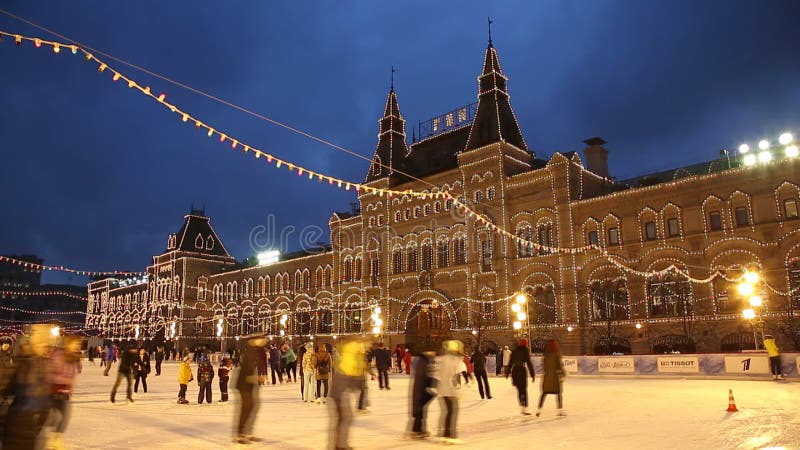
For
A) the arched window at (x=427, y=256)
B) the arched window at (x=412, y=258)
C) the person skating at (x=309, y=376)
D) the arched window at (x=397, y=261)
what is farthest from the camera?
the arched window at (x=397, y=261)

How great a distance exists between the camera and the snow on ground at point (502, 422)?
939 cm

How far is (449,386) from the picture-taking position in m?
9.45

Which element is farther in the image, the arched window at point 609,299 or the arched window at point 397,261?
the arched window at point 397,261

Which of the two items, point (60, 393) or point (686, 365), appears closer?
point (60, 393)

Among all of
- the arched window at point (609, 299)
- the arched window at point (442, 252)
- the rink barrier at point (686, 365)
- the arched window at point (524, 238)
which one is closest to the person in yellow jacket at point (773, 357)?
the rink barrier at point (686, 365)

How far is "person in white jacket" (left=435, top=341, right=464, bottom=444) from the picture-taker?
9336mm

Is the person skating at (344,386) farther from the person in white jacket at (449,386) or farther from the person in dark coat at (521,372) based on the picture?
the person in dark coat at (521,372)

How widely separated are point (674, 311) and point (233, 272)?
4952 cm

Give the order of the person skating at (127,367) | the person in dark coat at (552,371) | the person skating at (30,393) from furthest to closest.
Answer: the person skating at (127,367), the person in dark coat at (552,371), the person skating at (30,393)

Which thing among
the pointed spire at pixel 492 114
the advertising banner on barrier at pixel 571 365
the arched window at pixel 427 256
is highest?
the pointed spire at pixel 492 114

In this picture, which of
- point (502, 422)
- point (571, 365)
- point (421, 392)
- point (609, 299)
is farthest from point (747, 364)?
point (421, 392)

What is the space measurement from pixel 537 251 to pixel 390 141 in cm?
1961

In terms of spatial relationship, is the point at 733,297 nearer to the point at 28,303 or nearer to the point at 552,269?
the point at 552,269

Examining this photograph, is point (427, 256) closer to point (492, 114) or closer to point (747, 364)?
point (492, 114)
